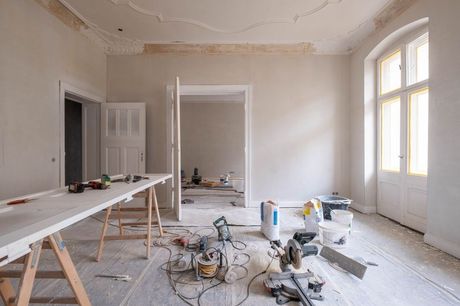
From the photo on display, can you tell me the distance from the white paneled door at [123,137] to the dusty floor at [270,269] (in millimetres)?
1305

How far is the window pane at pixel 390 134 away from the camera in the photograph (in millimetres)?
3423

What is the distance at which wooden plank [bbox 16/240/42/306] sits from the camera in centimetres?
92

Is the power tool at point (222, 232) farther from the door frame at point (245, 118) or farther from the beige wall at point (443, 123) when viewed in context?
the beige wall at point (443, 123)

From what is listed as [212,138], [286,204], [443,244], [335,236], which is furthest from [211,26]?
[443,244]

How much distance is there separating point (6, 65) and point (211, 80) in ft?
9.05

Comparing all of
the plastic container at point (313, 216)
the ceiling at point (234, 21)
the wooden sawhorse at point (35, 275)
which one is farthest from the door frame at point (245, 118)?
the wooden sawhorse at point (35, 275)

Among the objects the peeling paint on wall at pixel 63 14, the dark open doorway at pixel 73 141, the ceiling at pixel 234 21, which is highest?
the ceiling at pixel 234 21

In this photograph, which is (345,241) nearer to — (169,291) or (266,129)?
(169,291)

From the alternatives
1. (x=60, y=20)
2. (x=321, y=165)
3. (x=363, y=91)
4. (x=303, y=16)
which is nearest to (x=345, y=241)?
(x=321, y=165)

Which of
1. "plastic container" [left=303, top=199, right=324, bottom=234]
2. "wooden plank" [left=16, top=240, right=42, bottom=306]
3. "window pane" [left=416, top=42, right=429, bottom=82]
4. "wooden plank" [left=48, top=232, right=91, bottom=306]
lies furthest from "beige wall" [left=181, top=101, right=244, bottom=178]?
"wooden plank" [left=16, top=240, right=42, bottom=306]

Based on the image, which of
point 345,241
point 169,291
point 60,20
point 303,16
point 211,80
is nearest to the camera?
point 169,291

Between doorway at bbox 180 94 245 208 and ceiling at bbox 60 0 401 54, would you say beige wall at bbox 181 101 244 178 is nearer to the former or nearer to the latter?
doorway at bbox 180 94 245 208

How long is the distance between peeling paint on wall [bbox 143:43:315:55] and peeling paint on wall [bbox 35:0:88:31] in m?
1.05

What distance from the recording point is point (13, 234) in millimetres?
842
